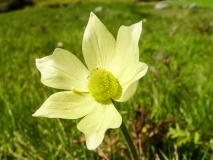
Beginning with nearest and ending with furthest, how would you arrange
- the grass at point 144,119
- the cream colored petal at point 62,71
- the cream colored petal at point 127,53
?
the cream colored petal at point 127,53, the cream colored petal at point 62,71, the grass at point 144,119

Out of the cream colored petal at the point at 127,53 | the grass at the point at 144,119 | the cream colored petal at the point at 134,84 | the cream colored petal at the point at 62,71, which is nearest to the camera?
the cream colored petal at the point at 134,84

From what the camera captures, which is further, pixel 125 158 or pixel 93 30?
pixel 125 158

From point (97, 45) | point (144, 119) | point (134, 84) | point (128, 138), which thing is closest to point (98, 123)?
point (128, 138)

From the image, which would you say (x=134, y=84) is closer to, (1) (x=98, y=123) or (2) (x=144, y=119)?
(1) (x=98, y=123)

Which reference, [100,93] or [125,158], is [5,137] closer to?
[125,158]

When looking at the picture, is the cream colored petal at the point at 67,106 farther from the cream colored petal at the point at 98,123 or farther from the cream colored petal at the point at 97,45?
the cream colored petal at the point at 97,45

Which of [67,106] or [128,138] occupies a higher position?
[67,106]

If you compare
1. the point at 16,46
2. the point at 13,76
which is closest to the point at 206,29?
the point at 16,46

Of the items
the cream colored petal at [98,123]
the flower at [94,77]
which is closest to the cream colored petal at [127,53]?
the flower at [94,77]
